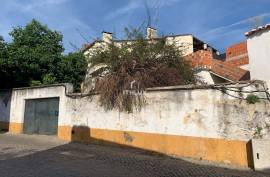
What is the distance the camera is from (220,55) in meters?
33.0

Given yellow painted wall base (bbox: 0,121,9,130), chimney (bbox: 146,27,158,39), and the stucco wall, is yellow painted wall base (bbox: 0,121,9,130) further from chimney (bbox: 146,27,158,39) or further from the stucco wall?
chimney (bbox: 146,27,158,39)

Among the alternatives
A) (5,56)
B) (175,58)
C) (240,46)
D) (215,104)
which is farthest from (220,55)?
(215,104)

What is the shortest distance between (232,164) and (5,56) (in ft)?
49.4

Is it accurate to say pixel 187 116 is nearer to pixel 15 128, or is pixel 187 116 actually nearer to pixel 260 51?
pixel 260 51

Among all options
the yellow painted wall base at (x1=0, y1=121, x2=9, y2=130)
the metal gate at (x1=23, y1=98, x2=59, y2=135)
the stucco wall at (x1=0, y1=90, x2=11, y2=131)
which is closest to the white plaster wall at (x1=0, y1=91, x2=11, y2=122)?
the stucco wall at (x1=0, y1=90, x2=11, y2=131)

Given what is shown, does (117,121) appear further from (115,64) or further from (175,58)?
(175,58)

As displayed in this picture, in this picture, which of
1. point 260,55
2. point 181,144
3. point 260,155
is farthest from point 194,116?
point 260,55

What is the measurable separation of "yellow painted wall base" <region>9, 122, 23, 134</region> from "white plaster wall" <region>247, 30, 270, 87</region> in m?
13.1

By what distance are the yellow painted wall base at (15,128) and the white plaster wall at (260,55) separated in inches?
516

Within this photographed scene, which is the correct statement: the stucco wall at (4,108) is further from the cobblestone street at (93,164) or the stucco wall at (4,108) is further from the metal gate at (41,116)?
the cobblestone street at (93,164)

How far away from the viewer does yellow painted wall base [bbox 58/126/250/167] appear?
9.55 meters

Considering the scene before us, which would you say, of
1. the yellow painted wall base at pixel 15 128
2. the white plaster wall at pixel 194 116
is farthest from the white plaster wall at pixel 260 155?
the yellow painted wall base at pixel 15 128

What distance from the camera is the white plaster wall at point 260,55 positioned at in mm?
11430

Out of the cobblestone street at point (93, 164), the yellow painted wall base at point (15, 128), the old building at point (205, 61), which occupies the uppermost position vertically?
the old building at point (205, 61)
